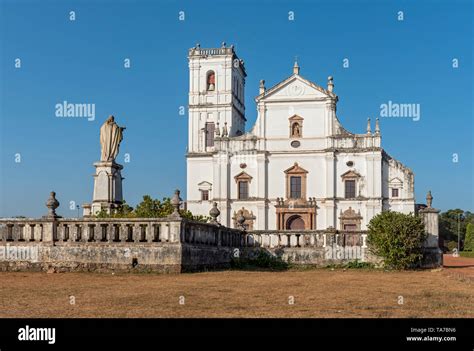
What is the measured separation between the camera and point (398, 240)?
2767cm

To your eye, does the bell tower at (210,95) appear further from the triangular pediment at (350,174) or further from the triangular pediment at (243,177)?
the triangular pediment at (350,174)

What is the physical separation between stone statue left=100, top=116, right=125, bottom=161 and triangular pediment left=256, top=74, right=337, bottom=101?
91.5 feet

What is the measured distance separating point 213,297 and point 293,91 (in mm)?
44401

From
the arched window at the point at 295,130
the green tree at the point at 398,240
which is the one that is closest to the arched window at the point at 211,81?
the arched window at the point at 295,130

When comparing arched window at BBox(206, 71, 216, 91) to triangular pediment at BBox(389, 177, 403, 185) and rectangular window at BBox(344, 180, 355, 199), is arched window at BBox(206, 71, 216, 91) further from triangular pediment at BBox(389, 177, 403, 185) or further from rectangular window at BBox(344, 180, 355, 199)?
triangular pediment at BBox(389, 177, 403, 185)

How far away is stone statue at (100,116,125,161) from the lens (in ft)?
95.5

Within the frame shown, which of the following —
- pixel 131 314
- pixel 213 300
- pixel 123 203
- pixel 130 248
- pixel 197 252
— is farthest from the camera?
pixel 123 203

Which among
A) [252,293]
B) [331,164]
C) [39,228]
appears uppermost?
[331,164]

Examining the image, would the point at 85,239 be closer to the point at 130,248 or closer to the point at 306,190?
the point at 130,248

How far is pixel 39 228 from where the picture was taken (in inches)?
815

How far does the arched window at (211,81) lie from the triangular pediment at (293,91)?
6.92 m

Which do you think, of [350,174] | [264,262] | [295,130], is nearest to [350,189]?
[350,174]
